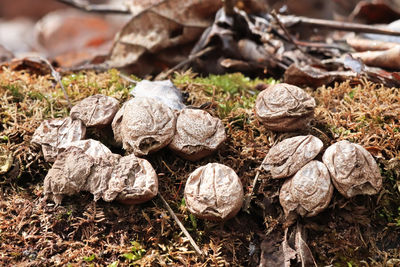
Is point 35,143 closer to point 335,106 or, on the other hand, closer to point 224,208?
point 224,208

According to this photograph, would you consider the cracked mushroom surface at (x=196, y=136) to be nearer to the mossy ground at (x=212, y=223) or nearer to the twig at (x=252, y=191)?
the mossy ground at (x=212, y=223)

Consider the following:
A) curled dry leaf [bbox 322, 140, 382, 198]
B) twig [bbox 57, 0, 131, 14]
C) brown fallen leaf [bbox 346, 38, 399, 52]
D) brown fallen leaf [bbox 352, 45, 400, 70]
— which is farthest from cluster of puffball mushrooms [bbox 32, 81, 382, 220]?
twig [bbox 57, 0, 131, 14]

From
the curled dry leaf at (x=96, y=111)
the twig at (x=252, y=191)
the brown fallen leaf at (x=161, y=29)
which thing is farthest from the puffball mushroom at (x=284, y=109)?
the brown fallen leaf at (x=161, y=29)

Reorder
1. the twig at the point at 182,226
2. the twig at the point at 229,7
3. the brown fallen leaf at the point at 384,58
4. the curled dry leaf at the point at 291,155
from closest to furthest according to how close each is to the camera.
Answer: the twig at the point at 182,226, the curled dry leaf at the point at 291,155, the brown fallen leaf at the point at 384,58, the twig at the point at 229,7

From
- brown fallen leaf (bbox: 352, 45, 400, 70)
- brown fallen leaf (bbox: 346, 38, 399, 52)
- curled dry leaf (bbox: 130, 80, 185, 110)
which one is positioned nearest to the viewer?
curled dry leaf (bbox: 130, 80, 185, 110)

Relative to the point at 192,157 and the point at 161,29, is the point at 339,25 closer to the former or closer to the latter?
the point at 161,29

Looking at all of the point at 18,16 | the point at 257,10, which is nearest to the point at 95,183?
the point at 257,10

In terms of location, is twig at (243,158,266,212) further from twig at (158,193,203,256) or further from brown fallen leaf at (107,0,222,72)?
brown fallen leaf at (107,0,222,72)
